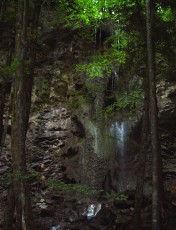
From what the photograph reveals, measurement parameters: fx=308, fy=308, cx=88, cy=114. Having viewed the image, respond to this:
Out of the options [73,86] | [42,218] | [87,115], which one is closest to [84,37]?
[73,86]

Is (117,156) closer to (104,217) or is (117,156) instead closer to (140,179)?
(104,217)

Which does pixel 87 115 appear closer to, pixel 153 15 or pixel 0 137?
pixel 0 137

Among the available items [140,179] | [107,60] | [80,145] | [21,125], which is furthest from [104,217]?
[107,60]

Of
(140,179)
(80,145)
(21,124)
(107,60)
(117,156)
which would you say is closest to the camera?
(21,124)

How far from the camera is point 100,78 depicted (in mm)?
16078

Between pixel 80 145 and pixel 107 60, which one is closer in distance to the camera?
pixel 80 145

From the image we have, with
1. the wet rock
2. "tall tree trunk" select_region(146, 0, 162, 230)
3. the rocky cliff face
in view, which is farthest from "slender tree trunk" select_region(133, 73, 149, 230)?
the rocky cliff face

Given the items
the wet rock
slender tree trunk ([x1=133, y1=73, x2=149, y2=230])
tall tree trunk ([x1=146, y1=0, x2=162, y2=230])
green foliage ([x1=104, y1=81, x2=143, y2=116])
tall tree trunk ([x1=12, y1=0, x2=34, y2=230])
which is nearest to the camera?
tall tree trunk ([x1=12, y1=0, x2=34, y2=230])

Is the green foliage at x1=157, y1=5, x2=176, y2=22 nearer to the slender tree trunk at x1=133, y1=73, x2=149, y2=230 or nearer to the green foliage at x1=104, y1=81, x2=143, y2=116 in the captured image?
the green foliage at x1=104, y1=81, x2=143, y2=116

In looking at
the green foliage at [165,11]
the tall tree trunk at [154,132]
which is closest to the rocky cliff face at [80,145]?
the green foliage at [165,11]

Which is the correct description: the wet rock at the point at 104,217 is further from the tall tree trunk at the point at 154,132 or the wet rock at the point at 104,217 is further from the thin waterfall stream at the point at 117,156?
the tall tree trunk at the point at 154,132

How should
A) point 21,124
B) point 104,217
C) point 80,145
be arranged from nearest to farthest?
point 21,124, point 104,217, point 80,145

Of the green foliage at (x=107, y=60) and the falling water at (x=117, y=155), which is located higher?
the green foliage at (x=107, y=60)

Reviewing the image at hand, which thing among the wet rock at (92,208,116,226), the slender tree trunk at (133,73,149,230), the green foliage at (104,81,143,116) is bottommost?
the wet rock at (92,208,116,226)
